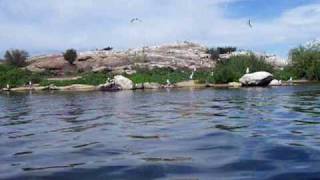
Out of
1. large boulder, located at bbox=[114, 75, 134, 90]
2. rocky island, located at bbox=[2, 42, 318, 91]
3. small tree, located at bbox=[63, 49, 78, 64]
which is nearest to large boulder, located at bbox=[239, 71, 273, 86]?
rocky island, located at bbox=[2, 42, 318, 91]

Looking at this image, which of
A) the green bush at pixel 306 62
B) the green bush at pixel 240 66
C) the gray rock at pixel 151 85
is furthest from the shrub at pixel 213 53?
the gray rock at pixel 151 85

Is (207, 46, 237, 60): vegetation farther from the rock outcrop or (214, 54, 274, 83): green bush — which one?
(214, 54, 274, 83): green bush

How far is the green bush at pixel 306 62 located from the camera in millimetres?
87613

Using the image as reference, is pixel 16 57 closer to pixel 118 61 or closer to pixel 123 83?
pixel 118 61

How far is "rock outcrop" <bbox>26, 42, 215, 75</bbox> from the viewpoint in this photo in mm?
116250

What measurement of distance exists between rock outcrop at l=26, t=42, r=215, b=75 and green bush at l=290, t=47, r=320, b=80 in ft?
92.4

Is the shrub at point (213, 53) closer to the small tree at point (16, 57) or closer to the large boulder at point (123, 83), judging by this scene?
the small tree at point (16, 57)

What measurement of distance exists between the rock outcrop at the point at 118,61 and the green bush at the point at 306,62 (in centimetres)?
2817

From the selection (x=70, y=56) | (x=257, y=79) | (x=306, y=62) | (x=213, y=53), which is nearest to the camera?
(x=257, y=79)

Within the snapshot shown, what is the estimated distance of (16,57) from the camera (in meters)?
129

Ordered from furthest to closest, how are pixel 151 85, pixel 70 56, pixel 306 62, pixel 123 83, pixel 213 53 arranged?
pixel 213 53 → pixel 70 56 → pixel 306 62 → pixel 151 85 → pixel 123 83

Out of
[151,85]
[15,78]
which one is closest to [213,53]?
[15,78]

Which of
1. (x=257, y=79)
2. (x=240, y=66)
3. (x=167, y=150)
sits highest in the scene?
(x=240, y=66)

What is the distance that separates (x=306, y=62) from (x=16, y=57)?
6570 cm
